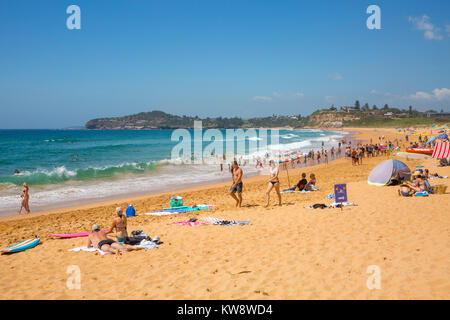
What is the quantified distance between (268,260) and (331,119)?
18360 centimetres

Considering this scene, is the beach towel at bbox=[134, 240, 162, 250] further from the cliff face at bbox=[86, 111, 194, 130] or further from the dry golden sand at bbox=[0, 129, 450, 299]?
the cliff face at bbox=[86, 111, 194, 130]

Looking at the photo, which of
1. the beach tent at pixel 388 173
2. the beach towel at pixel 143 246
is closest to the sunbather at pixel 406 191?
the beach tent at pixel 388 173

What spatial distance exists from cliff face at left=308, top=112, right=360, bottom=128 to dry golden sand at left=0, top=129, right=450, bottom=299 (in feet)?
518

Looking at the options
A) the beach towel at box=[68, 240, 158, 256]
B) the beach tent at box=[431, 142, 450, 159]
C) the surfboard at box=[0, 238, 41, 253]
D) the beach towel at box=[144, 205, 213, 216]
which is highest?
the beach tent at box=[431, 142, 450, 159]

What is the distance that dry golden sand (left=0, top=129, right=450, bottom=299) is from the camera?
173 inches

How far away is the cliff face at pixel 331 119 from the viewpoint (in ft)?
537

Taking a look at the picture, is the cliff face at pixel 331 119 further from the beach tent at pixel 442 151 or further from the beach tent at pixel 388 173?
the beach tent at pixel 388 173

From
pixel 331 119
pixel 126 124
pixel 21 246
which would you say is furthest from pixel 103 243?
pixel 126 124

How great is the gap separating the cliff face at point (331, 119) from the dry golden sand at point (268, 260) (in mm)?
157786

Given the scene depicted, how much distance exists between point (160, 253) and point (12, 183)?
1793 centimetres

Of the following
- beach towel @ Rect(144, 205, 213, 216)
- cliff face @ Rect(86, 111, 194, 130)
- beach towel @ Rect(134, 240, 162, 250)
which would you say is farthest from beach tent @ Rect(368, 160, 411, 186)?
cliff face @ Rect(86, 111, 194, 130)
